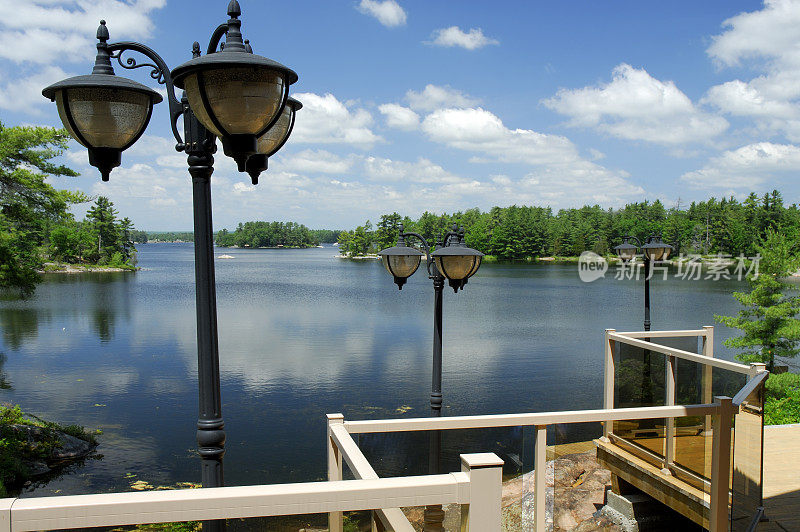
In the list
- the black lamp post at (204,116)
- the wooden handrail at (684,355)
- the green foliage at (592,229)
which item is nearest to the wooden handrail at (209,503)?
the black lamp post at (204,116)

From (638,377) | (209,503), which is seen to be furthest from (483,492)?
(638,377)

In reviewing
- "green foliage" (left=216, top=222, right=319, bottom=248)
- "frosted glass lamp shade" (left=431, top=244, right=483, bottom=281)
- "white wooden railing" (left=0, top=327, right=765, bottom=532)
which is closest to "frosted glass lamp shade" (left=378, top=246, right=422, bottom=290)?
"frosted glass lamp shade" (left=431, top=244, right=483, bottom=281)

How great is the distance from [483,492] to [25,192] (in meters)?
16.7

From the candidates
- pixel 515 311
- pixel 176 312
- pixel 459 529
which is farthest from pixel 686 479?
pixel 176 312

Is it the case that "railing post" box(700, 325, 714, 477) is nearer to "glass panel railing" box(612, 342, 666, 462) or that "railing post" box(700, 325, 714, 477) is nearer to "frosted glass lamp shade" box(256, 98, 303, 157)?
"glass panel railing" box(612, 342, 666, 462)

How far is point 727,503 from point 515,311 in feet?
111

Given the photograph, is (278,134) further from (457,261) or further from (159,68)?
(457,261)

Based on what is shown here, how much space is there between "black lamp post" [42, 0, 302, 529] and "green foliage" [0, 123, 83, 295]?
44.6ft

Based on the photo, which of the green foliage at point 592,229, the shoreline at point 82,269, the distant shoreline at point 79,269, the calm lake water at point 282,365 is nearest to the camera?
the calm lake water at point 282,365

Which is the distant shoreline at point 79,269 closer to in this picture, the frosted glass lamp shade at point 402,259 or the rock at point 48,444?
the rock at point 48,444

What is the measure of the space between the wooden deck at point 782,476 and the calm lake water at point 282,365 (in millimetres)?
8515

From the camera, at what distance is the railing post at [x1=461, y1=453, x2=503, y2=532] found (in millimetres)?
1648

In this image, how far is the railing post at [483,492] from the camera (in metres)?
1.65

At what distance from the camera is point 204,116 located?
248cm
